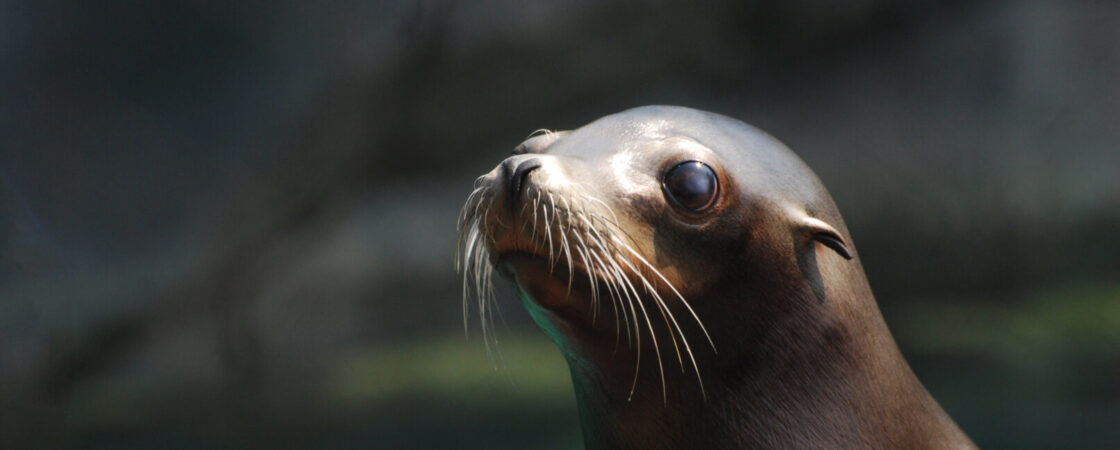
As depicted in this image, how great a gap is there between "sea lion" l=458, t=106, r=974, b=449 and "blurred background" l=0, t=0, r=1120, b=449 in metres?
1.54

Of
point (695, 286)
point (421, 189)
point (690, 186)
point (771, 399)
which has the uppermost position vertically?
point (421, 189)

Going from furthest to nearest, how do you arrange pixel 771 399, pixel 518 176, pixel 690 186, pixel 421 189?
pixel 421 189 < pixel 771 399 < pixel 690 186 < pixel 518 176

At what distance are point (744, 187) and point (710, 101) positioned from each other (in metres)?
2.06

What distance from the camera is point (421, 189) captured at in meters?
3.62

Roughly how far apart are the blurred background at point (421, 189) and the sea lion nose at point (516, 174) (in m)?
1.85

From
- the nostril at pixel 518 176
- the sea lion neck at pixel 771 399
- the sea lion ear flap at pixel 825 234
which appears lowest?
the sea lion neck at pixel 771 399

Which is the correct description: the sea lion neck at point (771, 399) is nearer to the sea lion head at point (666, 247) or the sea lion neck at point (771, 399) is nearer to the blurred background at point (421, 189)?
the sea lion head at point (666, 247)

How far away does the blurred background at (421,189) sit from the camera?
318 cm

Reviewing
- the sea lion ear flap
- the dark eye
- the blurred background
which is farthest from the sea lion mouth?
the blurred background

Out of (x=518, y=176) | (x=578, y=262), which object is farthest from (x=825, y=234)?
(x=518, y=176)

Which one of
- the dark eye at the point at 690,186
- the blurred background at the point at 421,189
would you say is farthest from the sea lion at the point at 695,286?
the blurred background at the point at 421,189

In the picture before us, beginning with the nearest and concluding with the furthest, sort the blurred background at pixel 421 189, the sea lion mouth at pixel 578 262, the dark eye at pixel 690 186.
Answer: the sea lion mouth at pixel 578 262 < the dark eye at pixel 690 186 < the blurred background at pixel 421 189

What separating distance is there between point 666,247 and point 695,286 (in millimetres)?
90

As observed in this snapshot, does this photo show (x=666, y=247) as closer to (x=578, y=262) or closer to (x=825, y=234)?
(x=578, y=262)
